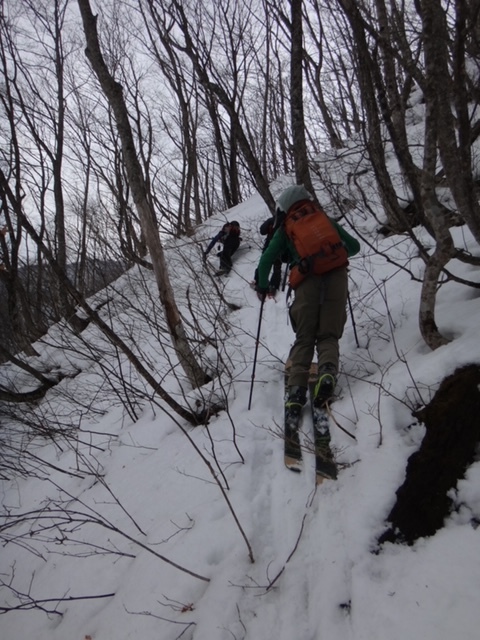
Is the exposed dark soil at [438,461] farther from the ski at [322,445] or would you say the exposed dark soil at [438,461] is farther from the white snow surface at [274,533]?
the ski at [322,445]

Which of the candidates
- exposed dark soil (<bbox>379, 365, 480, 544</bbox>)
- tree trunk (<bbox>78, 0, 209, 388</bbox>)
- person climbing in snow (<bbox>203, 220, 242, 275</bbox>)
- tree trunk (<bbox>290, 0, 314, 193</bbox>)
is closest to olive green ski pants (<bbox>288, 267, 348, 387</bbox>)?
exposed dark soil (<bbox>379, 365, 480, 544</bbox>)

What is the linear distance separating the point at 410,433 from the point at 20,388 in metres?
7.91

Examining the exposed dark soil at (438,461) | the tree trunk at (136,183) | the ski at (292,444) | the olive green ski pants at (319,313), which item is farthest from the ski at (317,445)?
the tree trunk at (136,183)

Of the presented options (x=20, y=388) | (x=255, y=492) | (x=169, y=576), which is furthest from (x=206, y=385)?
(x=20, y=388)

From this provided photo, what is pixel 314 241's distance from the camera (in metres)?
2.70

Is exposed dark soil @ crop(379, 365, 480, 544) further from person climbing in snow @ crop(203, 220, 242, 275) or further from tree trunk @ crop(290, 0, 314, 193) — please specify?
person climbing in snow @ crop(203, 220, 242, 275)

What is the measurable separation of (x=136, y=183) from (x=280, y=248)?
1.74 m

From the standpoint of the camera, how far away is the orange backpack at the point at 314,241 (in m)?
2.70

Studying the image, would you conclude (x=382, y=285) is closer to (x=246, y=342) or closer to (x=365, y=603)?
(x=246, y=342)

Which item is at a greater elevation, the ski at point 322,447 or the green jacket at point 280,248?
the green jacket at point 280,248

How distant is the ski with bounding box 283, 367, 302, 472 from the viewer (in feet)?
7.63

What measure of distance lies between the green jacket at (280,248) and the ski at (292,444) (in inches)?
46.6

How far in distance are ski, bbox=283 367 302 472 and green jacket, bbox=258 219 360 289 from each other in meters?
1.18

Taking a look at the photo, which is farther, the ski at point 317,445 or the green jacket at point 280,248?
the green jacket at point 280,248
